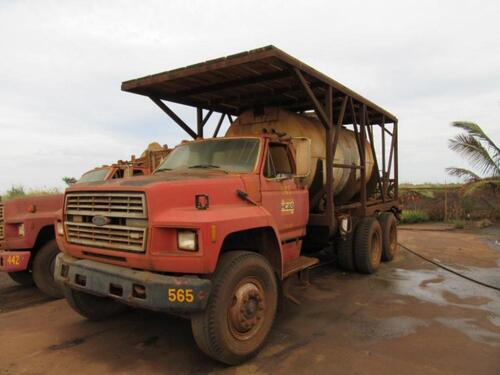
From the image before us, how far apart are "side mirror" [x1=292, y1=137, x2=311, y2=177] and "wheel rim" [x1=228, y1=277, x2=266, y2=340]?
5.10 feet

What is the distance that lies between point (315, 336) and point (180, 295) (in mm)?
1900

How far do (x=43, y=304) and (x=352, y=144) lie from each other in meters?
6.52

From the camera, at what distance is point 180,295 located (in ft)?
10.6

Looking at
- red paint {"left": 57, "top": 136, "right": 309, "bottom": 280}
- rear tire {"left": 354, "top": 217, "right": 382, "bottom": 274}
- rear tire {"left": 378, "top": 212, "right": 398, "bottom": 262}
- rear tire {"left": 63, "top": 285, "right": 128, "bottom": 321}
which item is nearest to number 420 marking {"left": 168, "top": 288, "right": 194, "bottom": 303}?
red paint {"left": 57, "top": 136, "right": 309, "bottom": 280}

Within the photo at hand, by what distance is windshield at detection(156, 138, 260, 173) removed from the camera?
474 centimetres

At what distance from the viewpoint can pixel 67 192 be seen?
4172 millimetres

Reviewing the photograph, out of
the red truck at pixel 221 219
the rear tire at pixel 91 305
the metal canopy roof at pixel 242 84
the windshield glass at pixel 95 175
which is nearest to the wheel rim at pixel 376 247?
the red truck at pixel 221 219

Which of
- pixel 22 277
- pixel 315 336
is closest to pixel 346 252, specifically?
pixel 315 336

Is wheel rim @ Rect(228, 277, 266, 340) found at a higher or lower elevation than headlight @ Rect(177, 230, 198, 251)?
lower

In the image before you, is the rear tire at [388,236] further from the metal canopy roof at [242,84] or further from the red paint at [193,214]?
the red paint at [193,214]

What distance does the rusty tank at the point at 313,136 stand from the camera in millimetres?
6695

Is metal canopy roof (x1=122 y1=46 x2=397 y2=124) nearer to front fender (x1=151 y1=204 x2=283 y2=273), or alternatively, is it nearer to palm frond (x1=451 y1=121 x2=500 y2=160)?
front fender (x1=151 y1=204 x2=283 y2=273)

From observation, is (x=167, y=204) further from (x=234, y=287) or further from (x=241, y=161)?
(x=241, y=161)

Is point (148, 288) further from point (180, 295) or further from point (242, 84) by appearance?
point (242, 84)
